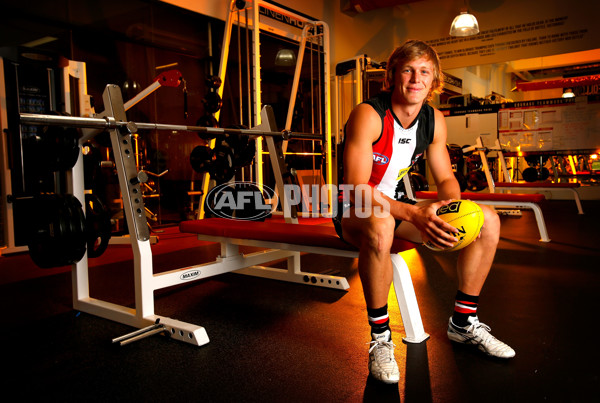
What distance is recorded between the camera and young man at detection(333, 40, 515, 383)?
4.54ft

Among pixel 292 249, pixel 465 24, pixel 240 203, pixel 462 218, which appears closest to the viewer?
pixel 462 218

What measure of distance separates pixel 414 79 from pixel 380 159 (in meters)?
0.32

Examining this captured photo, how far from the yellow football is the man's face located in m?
0.47

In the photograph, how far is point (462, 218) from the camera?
129 centimetres

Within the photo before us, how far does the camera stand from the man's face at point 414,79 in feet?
5.18

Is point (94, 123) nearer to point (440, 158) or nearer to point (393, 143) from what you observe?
point (393, 143)

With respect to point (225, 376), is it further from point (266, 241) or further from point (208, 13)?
point (208, 13)

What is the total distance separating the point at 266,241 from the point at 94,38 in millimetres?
3709

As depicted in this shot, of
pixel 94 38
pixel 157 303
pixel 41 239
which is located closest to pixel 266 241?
pixel 157 303

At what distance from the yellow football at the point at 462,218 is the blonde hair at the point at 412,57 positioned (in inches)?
24.0

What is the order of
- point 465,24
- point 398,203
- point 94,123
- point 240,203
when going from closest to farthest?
1. point 398,203
2. point 94,123
3. point 240,203
4. point 465,24

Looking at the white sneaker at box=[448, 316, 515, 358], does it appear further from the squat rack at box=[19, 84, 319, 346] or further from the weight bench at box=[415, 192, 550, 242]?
the weight bench at box=[415, 192, 550, 242]

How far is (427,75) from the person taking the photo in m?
1.60

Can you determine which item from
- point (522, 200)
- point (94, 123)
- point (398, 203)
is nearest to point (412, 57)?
point (398, 203)
